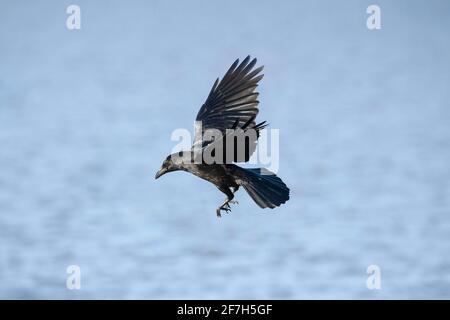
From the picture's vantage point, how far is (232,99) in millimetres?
6867

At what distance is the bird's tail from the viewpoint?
5.66 meters

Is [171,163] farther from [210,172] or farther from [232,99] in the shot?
[232,99]

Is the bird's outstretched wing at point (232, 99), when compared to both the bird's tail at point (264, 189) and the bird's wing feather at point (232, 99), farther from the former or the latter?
the bird's tail at point (264, 189)

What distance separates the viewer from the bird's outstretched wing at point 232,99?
267 inches

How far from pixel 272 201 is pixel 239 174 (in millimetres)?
337

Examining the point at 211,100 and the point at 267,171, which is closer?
the point at 267,171

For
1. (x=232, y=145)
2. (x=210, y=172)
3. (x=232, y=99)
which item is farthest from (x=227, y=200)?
(x=232, y=99)

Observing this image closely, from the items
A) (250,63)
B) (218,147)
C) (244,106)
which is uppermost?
(250,63)
